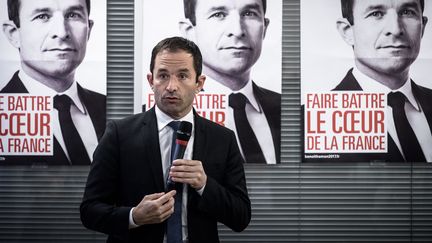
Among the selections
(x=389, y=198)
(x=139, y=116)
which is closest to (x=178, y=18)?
(x=139, y=116)

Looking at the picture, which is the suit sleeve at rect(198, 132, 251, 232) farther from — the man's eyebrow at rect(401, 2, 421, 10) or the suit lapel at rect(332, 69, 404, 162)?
the man's eyebrow at rect(401, 2, 421, 10)

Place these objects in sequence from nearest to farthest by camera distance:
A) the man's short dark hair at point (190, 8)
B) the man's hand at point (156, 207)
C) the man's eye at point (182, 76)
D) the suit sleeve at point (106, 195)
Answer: the man's hand at point (156, 207) → the suit sleeve at point (106, 195) → the man's eye at point (182, 76) → the man's short dark hair at point (190, 8)

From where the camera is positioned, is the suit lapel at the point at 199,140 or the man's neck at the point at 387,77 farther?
the man's neck at the point at 387,77

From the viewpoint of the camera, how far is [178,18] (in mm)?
3629

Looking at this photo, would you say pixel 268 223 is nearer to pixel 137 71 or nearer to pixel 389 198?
pixel 389 198

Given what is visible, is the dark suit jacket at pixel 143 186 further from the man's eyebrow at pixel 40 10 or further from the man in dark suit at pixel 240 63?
the man's eyebrow at pixel 40 10

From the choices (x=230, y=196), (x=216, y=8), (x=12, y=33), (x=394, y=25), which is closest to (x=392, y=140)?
(x=394, y=25)

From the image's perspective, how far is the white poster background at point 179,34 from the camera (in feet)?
11.9

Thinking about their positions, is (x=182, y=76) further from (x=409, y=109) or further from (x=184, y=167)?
(x=409, y=109)

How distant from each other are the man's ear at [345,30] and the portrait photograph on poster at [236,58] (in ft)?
1.52

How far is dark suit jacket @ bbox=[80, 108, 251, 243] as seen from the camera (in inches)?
67.3

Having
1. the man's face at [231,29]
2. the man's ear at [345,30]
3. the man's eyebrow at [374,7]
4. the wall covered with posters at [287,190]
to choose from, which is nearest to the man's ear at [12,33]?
the wall covered with posters at [287,190]

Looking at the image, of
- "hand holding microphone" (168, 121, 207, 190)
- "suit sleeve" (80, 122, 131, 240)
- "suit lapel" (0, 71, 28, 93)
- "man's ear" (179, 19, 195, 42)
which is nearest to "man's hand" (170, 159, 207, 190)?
"hand holding microphone" (168, 121, 207, 190)

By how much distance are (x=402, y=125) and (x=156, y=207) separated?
2.64 meters
